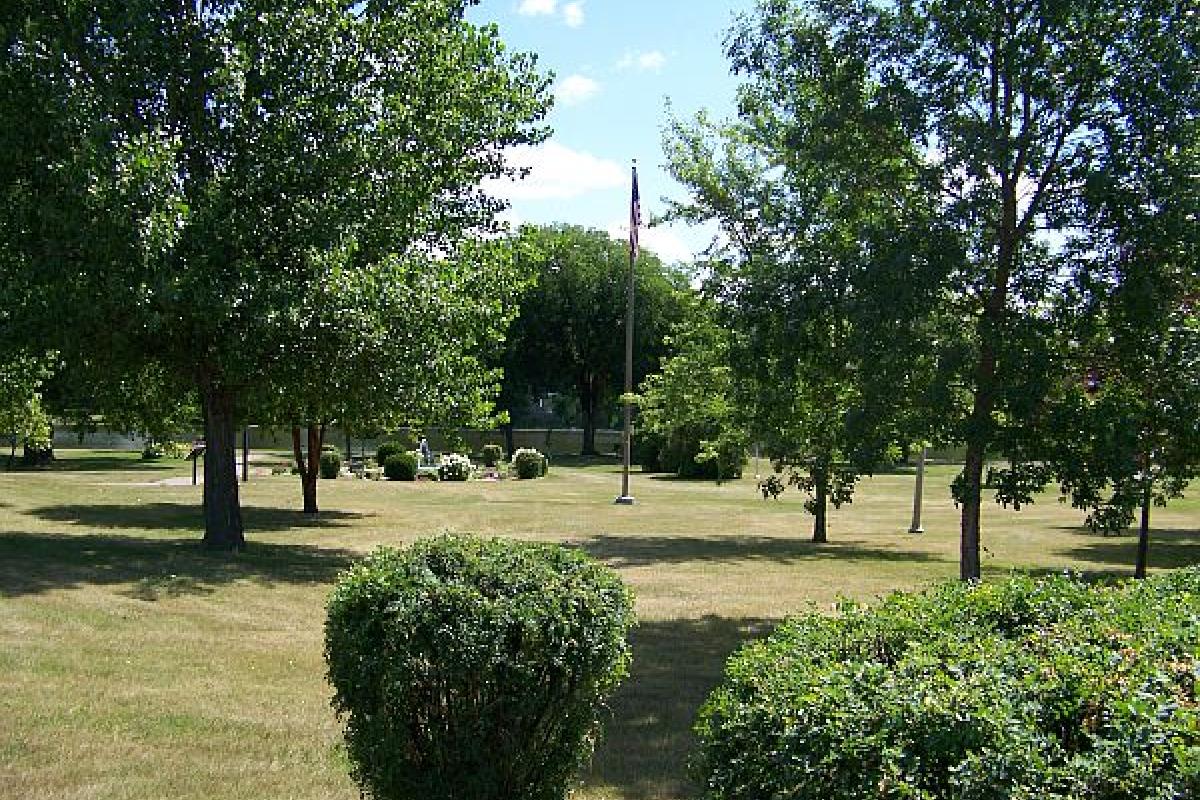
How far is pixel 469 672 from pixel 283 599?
921cm

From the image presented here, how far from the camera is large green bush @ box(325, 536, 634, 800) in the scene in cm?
463

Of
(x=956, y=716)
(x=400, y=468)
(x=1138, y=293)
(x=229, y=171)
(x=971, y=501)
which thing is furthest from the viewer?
(x=400, y=468)

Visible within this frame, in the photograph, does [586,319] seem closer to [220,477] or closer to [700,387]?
[700,387]

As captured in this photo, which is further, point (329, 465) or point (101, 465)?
point (101, 465)

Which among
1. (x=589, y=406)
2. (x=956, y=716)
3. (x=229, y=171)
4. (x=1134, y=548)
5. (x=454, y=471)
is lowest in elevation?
(x=1134, y=548)

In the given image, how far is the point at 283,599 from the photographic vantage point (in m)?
13.2

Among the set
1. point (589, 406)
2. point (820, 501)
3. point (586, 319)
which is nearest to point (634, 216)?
point (820, 501)

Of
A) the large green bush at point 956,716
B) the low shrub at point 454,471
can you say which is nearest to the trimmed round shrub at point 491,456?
the low shrub at point 454,471

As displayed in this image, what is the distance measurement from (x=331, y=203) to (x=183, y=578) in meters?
5.31

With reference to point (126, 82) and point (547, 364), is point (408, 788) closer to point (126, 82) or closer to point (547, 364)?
point (126, 82)

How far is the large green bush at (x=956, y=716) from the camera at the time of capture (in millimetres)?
2697

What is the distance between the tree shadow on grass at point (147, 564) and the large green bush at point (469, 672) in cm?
872

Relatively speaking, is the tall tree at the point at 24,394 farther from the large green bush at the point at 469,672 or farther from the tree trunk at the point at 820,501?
the large green bush at the point at 469,672

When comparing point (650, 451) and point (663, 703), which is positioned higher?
point (650, 451)
